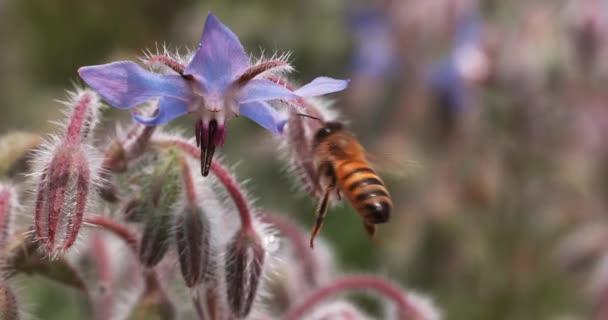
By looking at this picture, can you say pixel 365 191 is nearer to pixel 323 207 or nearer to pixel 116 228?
pixel 323 207

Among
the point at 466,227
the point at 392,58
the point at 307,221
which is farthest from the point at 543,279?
the point at 392,58

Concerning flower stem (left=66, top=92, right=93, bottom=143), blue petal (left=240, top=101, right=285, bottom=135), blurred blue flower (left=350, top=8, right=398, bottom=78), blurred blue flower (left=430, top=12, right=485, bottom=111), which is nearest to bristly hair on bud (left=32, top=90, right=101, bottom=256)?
flower stem (left=66, top=92, right=93, bottom=143)

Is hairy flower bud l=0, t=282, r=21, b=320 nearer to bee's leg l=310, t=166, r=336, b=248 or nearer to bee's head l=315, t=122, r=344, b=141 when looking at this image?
bee's leg l=310, t=166, r=336, b=248

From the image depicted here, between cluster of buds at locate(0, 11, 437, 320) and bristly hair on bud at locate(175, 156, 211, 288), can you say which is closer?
cluster of buds at locate(0, 11, 437, 320)

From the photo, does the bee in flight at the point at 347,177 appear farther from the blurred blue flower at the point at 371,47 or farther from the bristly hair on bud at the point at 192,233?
the blurred blue flower at the point at 371,47

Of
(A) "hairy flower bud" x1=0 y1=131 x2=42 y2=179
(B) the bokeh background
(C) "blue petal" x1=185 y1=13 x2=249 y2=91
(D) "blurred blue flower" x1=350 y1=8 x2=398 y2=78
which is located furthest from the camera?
Result: (D) "blurred blue flower" x1=350 y1=8 x2=398 y2=78

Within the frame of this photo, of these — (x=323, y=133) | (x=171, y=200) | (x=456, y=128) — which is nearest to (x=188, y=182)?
(x=171, y=200)
